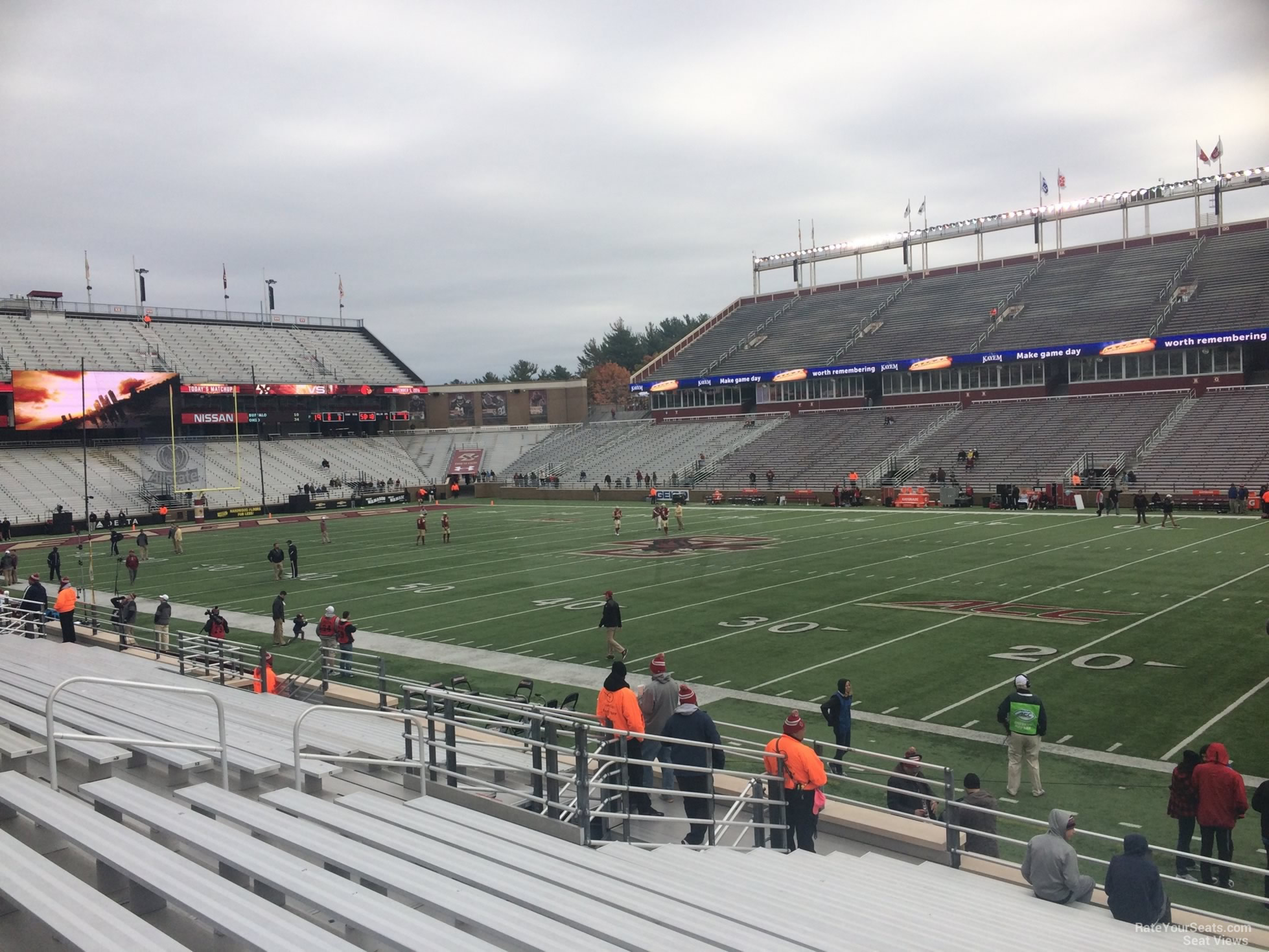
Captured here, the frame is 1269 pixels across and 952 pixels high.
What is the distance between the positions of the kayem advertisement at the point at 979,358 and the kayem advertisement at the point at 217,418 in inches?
1202

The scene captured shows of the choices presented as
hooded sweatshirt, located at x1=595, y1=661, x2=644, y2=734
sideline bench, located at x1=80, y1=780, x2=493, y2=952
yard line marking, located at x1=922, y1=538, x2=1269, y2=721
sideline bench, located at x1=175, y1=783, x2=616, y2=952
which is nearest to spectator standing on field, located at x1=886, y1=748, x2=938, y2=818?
hooded sweatshirt, located at x1=595, y1=661, x2=644, y2=734

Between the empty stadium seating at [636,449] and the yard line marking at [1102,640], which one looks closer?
the yard line marking at [1102,640]

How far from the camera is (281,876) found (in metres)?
4.97

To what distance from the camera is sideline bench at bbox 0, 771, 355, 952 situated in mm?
4402

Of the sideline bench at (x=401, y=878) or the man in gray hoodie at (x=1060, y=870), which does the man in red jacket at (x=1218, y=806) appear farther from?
the sideline bench at (x=401, y=878)

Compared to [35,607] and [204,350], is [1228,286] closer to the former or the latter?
[35,607]

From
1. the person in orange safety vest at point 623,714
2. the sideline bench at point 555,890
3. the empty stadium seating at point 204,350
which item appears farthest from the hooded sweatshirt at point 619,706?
the empty stadium seating at point 204,350

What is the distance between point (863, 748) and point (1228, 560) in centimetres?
1857

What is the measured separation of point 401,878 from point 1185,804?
7299 mm

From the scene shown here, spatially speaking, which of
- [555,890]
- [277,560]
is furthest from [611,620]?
[277,560]

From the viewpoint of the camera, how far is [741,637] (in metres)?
19.1

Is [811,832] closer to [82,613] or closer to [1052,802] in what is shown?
[1052,802]

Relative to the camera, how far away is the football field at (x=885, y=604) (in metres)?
14.4

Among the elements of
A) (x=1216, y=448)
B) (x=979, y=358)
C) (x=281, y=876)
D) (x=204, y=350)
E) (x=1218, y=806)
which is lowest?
(x=1218, y=806)
